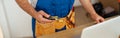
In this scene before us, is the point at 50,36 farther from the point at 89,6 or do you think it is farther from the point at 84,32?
the point at 89,6

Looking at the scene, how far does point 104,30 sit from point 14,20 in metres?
1.11

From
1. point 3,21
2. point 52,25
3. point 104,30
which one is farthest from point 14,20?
point 104,30

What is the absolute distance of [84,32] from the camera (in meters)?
0.68

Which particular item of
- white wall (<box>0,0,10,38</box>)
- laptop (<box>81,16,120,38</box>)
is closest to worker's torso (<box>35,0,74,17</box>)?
laptop (<box>81,16,120,38</box>)

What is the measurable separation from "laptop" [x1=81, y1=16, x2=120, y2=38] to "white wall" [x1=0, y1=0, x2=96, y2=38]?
979 millimetres

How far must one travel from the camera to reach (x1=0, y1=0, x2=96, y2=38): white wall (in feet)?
5.16

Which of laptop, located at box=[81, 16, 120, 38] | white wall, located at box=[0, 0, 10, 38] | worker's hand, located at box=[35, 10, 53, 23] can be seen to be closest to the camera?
laptop, located at box=[81, 16, 120, 38]

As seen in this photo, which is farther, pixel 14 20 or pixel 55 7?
pixel 14 20

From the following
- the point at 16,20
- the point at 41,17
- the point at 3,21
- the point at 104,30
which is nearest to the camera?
the point at 104,30

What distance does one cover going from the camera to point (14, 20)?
169 centimetres

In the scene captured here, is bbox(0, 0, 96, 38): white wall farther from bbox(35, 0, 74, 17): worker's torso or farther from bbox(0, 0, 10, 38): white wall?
bbox(35, 0, 74, 17): worker's torso

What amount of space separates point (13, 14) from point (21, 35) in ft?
0.79

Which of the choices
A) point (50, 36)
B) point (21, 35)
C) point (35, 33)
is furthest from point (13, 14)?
point (50, 36)

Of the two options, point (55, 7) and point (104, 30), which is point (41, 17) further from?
point (104, 30)
